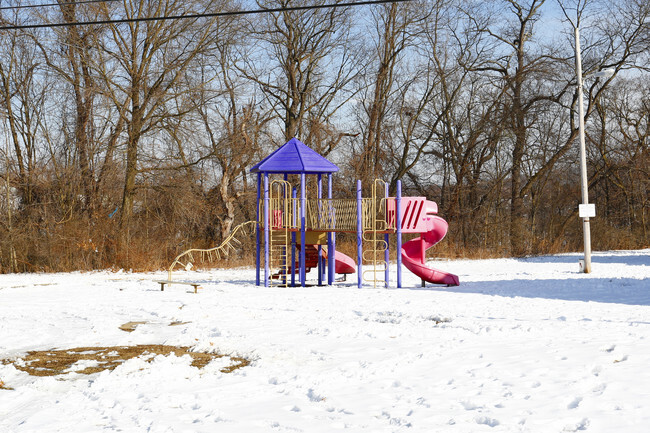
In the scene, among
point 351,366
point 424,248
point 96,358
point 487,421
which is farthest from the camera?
point 424,248

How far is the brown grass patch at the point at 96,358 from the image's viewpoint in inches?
316

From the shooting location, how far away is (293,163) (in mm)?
19688

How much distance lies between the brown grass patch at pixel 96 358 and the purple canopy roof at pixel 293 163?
1058 centimetres

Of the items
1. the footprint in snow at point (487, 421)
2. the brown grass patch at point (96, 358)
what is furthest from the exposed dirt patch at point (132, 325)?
the footprint in snow at point (487, 421)

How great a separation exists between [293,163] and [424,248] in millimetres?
4310

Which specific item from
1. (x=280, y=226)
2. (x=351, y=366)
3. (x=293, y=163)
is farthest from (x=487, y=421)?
(x=280, y=226)

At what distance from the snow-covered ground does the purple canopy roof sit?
197 inches

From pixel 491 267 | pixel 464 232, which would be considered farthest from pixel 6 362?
pixel 464 232

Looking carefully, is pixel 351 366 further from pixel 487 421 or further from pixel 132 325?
pixel 132 325

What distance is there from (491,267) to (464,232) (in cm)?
1231

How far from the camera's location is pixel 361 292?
1717 cm

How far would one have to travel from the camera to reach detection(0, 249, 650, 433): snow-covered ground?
5691 mm

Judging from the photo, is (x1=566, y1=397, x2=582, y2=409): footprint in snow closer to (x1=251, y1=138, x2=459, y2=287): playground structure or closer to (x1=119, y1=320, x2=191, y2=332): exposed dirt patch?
(x1=119, y1=320, x2=191, y2=332): exposed dirt patch

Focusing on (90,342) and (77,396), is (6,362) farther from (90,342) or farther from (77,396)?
(77,396)
